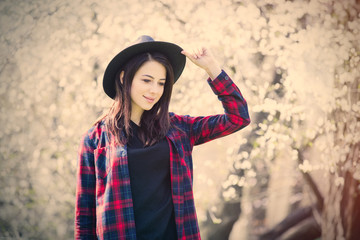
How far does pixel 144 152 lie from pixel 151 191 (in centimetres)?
21

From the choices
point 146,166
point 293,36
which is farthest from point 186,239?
point 293,36

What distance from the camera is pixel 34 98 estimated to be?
3500 mm

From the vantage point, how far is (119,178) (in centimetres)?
165

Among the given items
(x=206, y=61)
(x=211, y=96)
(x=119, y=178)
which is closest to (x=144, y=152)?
(x=119, y=178)

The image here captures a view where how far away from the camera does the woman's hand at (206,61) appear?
179cm

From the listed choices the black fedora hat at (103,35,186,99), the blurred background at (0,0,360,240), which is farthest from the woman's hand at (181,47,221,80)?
the blurred background at (0,0,360,240)

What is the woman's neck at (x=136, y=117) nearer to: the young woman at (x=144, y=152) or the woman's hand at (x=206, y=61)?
the young woman at (x=144, y=152)

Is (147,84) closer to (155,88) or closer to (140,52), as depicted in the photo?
(155,88)

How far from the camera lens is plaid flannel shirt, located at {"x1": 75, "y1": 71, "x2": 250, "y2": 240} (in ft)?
5.39

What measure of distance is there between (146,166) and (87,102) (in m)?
2.01

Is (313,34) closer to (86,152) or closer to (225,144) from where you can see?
(225,144)

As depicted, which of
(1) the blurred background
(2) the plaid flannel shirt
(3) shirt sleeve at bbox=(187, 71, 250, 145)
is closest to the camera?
(2) the plaid flannel shirt

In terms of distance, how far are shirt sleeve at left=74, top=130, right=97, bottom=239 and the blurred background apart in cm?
179

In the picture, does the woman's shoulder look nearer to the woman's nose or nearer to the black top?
the black top
